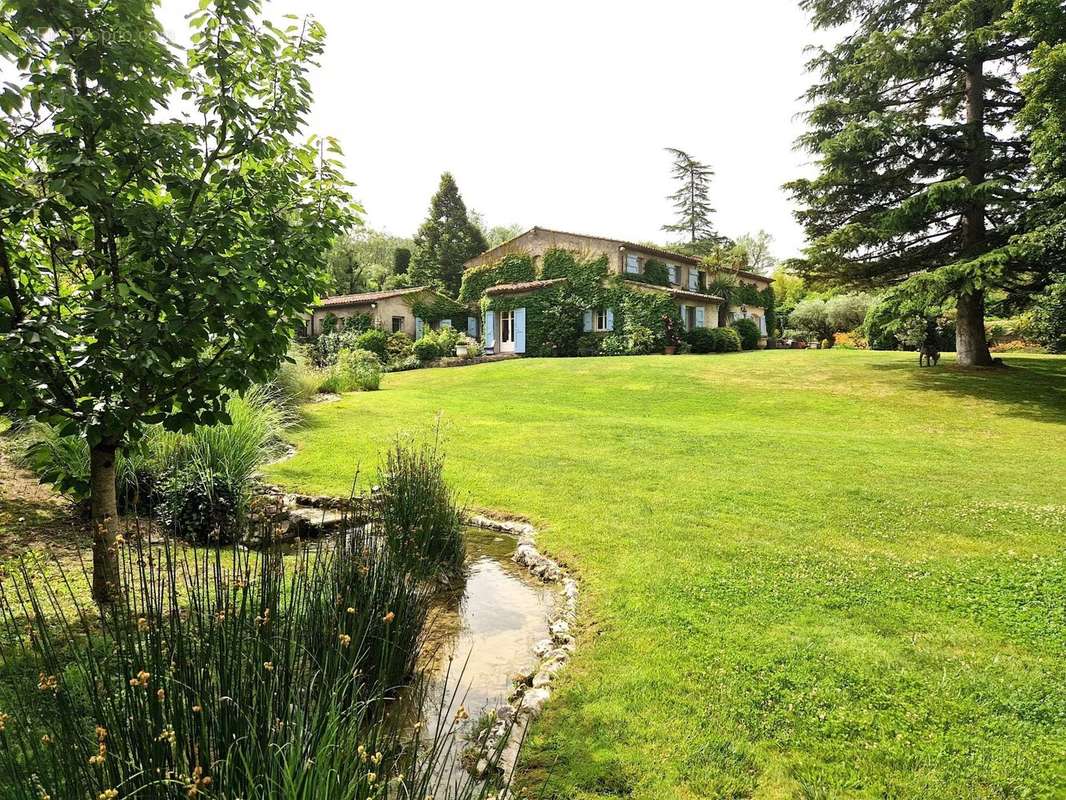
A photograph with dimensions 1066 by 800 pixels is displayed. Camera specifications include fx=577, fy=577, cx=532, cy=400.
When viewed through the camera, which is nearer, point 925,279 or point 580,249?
point 925,279

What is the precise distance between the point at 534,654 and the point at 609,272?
90.5ft

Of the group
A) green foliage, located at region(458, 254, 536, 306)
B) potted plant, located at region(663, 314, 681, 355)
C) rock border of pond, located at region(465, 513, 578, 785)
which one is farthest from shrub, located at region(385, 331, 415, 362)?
rock border of pond, located at region(465, 513, 578, 785)

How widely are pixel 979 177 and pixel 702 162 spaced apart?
1610 inches

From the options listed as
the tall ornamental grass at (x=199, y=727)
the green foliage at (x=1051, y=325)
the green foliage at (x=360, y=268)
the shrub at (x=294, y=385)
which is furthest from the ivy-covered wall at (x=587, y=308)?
the tall ornamental grass at (x=199, y=727)

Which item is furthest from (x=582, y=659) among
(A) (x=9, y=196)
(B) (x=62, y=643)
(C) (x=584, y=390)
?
(C) (x=584, y=390)

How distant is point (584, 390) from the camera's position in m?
17.9

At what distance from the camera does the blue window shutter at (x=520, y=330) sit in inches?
1203

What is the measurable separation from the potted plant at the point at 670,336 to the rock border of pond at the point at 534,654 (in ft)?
72.6

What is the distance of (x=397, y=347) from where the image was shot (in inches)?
1139

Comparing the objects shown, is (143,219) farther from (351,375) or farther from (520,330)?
(520,330)

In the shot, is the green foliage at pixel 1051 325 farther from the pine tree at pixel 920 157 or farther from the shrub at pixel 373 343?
the shrub at pixel 373 343

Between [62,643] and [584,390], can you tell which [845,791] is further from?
[584,390]

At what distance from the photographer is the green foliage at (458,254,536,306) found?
110 feet

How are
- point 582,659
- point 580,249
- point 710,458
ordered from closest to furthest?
point 582,659 < point 710,458 < point 580,249
